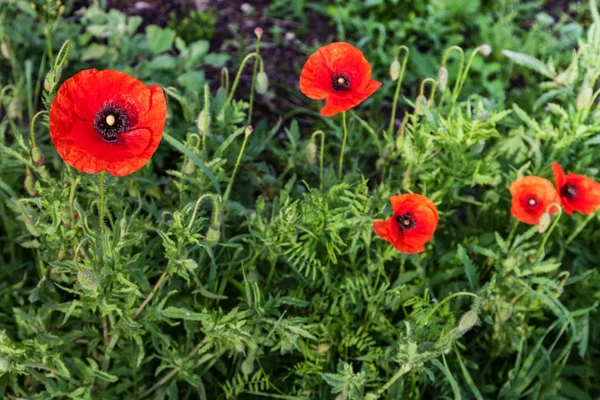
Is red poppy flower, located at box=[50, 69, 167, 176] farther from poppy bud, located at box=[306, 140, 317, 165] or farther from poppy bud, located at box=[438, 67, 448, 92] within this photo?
poppy bud, located at box=[438, 67, 448, 92]

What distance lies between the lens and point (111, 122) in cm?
157

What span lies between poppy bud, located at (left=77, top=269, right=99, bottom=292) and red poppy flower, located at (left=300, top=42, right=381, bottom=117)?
0.75 metres

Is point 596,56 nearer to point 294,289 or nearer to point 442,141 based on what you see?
point 442,141

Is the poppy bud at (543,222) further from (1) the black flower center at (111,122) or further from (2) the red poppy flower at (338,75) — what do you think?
(1) the black flower center at (111,122)

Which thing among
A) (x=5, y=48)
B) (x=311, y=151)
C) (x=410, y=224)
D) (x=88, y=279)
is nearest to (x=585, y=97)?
(x=410, y=224)

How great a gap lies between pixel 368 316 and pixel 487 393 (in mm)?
456

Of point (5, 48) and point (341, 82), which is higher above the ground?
point (341, 82)

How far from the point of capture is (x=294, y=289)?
2172 millimetres

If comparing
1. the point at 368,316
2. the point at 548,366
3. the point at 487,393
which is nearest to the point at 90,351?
the point at 368,316

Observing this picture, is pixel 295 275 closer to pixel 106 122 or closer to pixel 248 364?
pixel 248 364

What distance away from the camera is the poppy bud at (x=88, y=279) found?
1559 mm

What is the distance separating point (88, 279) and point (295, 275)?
0.73 meters

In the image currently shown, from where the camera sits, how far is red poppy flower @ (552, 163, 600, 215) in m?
2.07

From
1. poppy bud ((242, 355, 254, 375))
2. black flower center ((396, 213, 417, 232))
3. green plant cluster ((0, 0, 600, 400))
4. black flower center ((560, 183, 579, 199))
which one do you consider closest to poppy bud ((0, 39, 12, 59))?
green plant cluster ((0, 0, 600, 400))
